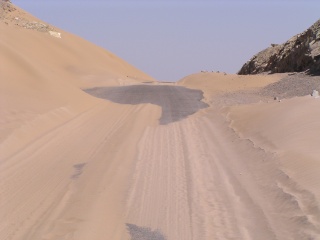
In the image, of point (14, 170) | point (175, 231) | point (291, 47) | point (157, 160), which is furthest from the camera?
point (291, 47)

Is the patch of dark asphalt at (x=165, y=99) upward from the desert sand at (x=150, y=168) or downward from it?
upward

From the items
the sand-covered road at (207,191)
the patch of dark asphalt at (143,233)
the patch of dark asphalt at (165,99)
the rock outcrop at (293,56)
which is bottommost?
the patch of dark asphalt at (143,233)

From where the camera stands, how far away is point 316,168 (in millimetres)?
9078

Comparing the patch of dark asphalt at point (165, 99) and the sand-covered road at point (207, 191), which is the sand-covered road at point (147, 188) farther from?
the patch of dark asphalt at point (165, 99)

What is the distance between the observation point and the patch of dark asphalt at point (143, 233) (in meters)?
6.85

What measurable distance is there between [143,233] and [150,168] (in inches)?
148

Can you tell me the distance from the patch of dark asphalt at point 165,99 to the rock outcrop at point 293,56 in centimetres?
982

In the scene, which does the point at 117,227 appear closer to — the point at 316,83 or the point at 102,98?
the point at 102,98

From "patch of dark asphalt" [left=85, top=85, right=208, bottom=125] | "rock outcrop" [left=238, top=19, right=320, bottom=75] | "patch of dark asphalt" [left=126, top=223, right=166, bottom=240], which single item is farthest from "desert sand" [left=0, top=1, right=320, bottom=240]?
"rock outcrop" [left=238, top=19, right=320, bottom=75]

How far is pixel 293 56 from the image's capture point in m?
39.6

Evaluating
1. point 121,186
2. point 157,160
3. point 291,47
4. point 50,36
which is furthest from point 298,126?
point 50,36

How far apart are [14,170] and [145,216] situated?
3.93 metres

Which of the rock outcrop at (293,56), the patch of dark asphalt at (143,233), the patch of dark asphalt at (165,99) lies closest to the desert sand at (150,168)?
the patch of dark asphalt at (143,233)

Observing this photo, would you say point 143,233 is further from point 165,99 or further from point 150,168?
point 165,99
